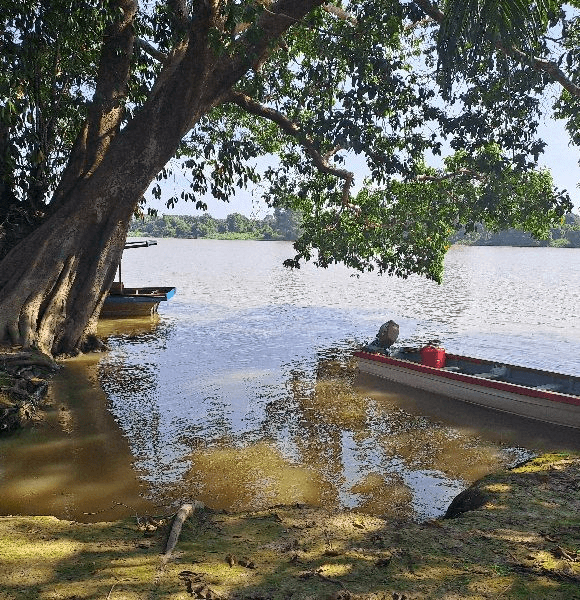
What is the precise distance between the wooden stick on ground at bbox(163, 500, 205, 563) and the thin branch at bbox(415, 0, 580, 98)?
469 inches

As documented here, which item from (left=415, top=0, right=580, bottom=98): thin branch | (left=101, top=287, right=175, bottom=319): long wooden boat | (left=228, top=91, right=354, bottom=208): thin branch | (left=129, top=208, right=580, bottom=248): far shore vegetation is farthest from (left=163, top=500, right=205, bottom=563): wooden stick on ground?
(left=129, top=208, right=580, bottom=248): far shore vegetation

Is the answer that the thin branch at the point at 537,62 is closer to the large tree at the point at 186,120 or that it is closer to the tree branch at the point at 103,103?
the large tree at the point at 186,120

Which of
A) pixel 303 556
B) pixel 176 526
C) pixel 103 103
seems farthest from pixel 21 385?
pixel 303 556

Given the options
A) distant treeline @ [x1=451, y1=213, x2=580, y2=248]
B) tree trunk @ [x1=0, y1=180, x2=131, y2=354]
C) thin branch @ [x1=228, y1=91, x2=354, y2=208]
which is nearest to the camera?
tree trunk @ [x1=0, y1=180, x2=131, y2=354]

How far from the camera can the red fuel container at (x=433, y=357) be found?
14.7 m

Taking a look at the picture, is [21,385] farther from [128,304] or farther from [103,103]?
[128,304]

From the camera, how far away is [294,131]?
1716 centimetres

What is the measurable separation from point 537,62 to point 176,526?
12.9m

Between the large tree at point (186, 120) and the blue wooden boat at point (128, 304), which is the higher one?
the large tree at point (186, 120)

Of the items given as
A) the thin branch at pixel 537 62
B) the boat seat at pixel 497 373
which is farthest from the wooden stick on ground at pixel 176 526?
the thin branch at pixel 537 62

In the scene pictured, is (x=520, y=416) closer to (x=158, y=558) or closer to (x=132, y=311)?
(x=158, y=558)

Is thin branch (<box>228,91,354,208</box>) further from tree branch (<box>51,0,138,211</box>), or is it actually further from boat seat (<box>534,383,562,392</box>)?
boat seat (<box>534,383,562,392</box>)

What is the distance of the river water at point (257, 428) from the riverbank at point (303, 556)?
6.38 feet

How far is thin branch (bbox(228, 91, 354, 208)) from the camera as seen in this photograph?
16812 millimetres
